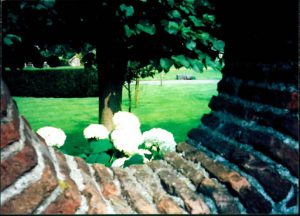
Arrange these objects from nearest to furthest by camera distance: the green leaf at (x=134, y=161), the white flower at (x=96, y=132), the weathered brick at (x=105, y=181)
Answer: the weathered brick at (x=105, y=181)
the green leaf at (x=134, y=161)
the white flower at (x=96, y=132)

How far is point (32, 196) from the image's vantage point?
1170mm

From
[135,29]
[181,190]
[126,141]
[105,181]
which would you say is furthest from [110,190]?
[135,29]

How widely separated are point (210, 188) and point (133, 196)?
1.09 feet

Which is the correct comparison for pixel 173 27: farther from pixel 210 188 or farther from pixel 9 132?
pixel 9 132

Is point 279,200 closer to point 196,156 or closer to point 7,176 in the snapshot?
point 196,156

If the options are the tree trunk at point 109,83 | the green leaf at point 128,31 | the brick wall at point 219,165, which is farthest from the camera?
the tree trunk at point 109,83

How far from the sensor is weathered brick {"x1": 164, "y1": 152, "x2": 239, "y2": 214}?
136 cm

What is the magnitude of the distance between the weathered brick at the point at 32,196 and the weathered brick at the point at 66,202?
4 cm

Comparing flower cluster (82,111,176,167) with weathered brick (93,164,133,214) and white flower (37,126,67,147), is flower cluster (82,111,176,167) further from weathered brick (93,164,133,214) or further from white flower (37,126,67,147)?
weathered brick (93,164,133,214)

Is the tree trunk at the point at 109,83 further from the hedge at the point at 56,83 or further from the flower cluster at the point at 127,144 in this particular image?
the hedge at the point at 56,83

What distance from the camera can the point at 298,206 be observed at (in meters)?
1.26

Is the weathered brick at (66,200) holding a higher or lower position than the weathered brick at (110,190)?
higher

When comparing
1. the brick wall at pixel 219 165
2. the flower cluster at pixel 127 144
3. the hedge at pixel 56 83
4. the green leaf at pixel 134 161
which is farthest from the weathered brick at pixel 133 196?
the hedge at pixel 56 83

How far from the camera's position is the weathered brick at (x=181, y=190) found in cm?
137
